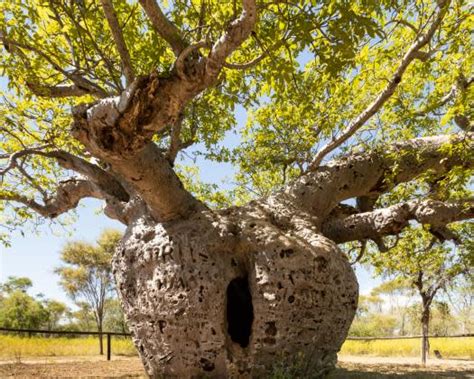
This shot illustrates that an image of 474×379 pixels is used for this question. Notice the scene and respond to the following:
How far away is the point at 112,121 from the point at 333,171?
4.01 m

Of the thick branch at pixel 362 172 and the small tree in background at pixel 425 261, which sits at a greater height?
the thick branch at pixel 362 172

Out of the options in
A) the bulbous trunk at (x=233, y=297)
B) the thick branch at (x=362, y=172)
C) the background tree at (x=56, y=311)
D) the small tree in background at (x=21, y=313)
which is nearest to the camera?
the bulbous trunk at (x=233, y=297)

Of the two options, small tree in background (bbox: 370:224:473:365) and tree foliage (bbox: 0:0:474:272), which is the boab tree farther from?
small tree in background (bbox: 370:224:473:365)

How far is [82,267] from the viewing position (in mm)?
22375

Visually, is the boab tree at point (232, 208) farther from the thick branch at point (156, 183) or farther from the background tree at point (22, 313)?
the background tree at point (22, 313)

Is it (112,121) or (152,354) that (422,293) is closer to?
(152,354)

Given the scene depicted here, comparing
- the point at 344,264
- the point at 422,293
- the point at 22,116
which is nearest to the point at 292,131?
the point at 344,264

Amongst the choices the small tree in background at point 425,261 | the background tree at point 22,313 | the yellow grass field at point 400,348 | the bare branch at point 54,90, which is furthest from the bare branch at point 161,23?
the background tree at point 22,313

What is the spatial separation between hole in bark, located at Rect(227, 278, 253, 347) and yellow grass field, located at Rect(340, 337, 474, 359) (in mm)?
12886

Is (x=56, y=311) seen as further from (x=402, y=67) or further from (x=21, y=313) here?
(x=402, y=67)

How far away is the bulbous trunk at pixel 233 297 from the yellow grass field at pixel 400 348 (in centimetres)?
1294

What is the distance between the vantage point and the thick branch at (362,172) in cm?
611

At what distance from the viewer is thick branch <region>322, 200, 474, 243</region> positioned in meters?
5.59

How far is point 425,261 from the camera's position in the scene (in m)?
12.4
